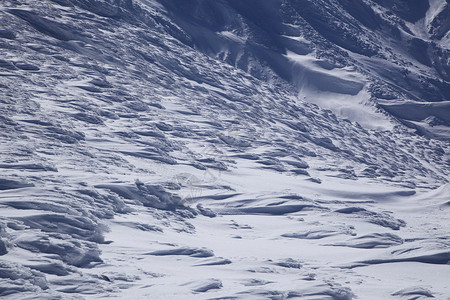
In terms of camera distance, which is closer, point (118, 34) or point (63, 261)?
point (63, 261)

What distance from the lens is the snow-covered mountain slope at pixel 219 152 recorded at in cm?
1405

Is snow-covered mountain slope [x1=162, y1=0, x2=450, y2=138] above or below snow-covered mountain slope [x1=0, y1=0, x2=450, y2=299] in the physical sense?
above

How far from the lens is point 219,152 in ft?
104

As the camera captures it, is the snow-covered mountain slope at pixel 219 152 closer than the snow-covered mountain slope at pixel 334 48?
Yes

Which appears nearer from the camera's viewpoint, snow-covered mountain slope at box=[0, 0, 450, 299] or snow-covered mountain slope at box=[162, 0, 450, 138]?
snow-covered mountain slope at box=[0, 0, 450, 299]

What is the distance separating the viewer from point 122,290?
12.2 metres

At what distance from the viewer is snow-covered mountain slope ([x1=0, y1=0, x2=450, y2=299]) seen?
46.1ft

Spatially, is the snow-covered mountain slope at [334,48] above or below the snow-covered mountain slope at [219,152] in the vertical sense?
above

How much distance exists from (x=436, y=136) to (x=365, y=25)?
15236 millimetres

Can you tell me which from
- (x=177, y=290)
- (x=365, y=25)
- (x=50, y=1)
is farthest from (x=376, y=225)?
(x=365, y=25)

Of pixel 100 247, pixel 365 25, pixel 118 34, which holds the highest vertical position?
pixel 365 25

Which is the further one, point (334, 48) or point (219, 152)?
point (334, 48)

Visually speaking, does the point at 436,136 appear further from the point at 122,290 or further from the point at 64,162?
the point at 122,290

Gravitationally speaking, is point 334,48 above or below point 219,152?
above
